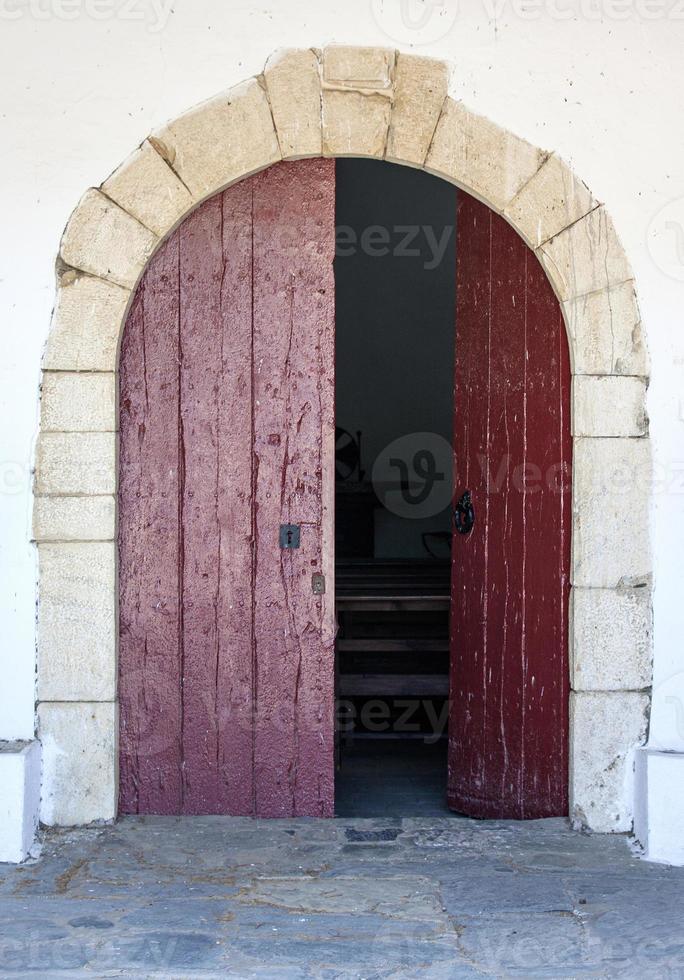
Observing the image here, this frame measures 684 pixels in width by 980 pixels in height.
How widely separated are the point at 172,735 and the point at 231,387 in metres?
1.08

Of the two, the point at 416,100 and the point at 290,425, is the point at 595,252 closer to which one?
the point at 416,100

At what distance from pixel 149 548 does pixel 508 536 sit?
1137mm

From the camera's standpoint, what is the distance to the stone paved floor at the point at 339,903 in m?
2.41

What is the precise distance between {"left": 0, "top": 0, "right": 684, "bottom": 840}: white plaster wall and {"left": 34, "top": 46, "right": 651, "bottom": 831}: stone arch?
5cm

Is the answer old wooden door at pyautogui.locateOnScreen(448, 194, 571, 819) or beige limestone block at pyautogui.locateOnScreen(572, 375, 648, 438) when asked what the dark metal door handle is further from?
beige limestone block at pyautogui.locateOnScreen(572, 375, 648, 438)

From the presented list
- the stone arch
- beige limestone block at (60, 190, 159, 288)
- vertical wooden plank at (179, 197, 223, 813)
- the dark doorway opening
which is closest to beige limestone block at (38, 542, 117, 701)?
the stone arch

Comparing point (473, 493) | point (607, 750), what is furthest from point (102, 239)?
point (607, 750)

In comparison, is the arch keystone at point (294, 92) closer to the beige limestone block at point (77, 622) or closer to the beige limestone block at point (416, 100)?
the beige limestone block at point (416, 100)

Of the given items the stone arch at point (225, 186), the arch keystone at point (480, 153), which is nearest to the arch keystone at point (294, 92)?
the stone arch at point (225, 186)

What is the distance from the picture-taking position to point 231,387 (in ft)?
10.7

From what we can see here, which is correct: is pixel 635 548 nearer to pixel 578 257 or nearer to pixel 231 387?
pixel 578 257

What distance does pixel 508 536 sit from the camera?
11.3 feet

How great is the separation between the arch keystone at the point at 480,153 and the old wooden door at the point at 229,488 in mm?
367

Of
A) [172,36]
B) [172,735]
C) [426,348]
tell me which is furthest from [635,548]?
[426,348]
